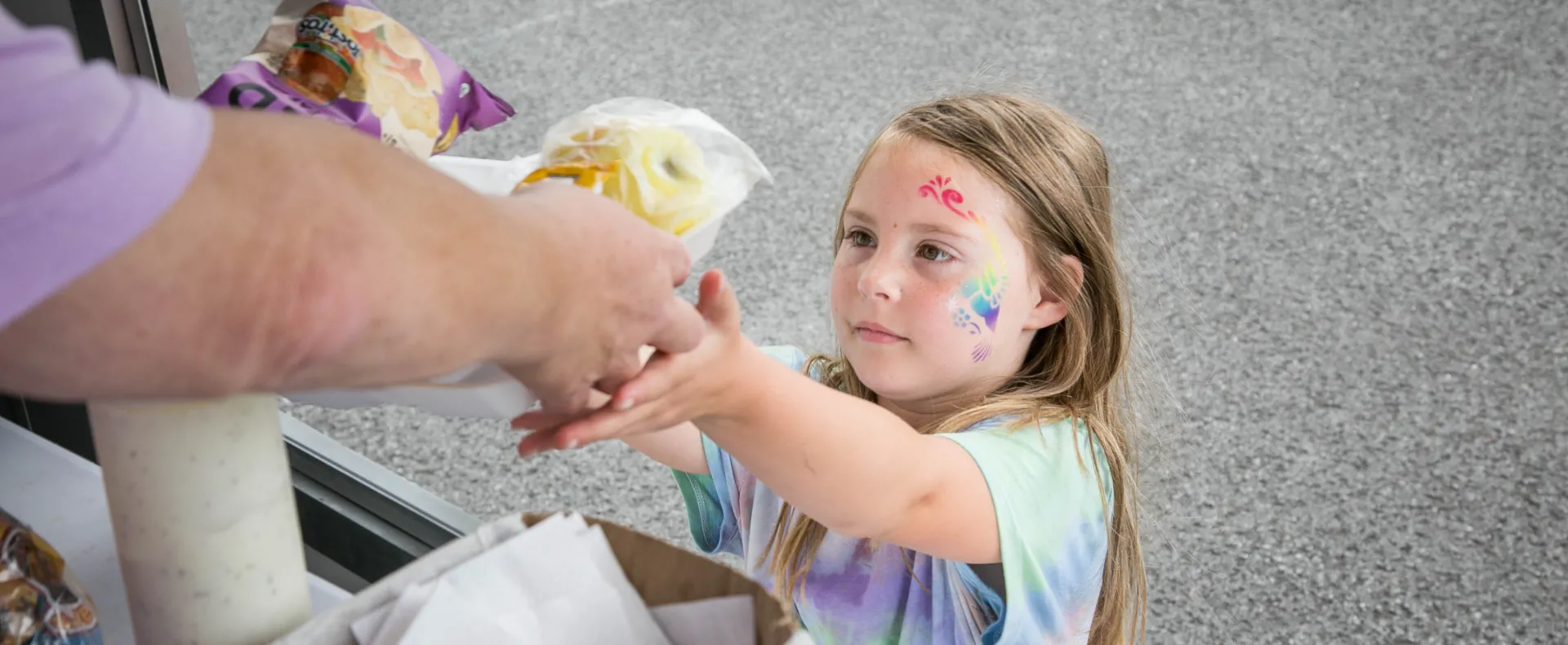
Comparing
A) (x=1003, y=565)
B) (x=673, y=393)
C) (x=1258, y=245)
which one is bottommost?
(x=1258, y=245)

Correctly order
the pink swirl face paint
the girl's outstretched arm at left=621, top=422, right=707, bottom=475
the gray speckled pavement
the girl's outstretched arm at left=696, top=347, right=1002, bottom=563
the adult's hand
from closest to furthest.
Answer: the adult's hand
the girl's outstretched arm at left=696, top=347, right=1002, bottom=563
the pink swirl face paint
the girl's outstretched arm at left=621, top=422, right=707, bottom=475
the gray speckled pavement

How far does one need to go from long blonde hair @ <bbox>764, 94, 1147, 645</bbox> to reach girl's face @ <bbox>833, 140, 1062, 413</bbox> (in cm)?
2

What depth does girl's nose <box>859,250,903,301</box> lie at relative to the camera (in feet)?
3.05

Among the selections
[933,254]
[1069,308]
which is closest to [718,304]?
[933,254]

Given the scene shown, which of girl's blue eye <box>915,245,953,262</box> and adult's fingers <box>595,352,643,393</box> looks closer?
adult's fingers <box>595,352,643,393</box>

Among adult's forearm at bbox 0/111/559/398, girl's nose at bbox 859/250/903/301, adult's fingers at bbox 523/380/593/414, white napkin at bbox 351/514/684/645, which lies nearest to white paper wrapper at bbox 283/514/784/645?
white napkin at bbox 351/514/684/645

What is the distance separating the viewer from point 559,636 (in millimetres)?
589

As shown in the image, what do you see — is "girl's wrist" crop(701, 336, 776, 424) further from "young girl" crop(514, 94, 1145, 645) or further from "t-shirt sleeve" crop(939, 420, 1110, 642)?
"t-shirt sleeve" crop(939, 420, 1110, 642)

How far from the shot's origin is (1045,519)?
880 millimetres

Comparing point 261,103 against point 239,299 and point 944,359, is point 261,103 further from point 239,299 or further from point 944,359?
point 944,359

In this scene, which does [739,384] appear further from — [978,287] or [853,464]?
[978,287]

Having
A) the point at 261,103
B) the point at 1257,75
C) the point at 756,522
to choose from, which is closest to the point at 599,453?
the point at 756,522

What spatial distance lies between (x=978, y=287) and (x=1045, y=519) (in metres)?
0.17

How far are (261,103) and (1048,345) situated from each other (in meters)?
0.64
